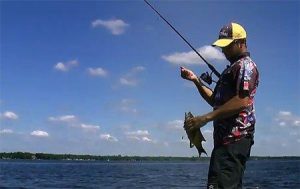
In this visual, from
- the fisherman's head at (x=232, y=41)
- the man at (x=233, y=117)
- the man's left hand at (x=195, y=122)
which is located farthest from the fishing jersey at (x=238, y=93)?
the man's left hand at (x=195, y=122)

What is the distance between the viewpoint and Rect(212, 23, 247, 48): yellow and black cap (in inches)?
198

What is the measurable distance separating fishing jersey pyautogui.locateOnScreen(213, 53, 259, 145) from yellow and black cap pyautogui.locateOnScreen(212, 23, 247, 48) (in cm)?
22

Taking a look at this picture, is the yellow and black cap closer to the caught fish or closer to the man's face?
the man's face

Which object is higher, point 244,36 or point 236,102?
point 244,36

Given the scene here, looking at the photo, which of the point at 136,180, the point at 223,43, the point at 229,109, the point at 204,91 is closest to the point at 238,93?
the point at 229,109

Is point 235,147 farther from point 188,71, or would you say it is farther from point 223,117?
point 188,71

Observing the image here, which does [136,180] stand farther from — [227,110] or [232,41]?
[227,110]

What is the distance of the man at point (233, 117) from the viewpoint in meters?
4.78

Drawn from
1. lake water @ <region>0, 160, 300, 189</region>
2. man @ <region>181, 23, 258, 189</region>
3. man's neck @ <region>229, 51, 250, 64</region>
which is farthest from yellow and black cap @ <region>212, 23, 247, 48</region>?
lake water @ <region>0, 160, 300, 189</region>

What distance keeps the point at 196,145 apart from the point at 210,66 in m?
1.43

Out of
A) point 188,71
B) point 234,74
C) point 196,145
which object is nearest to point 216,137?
point 196,145

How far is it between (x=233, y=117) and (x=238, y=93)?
10.1 inches

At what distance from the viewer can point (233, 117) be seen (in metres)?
4.85

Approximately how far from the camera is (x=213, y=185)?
487 centimetres
